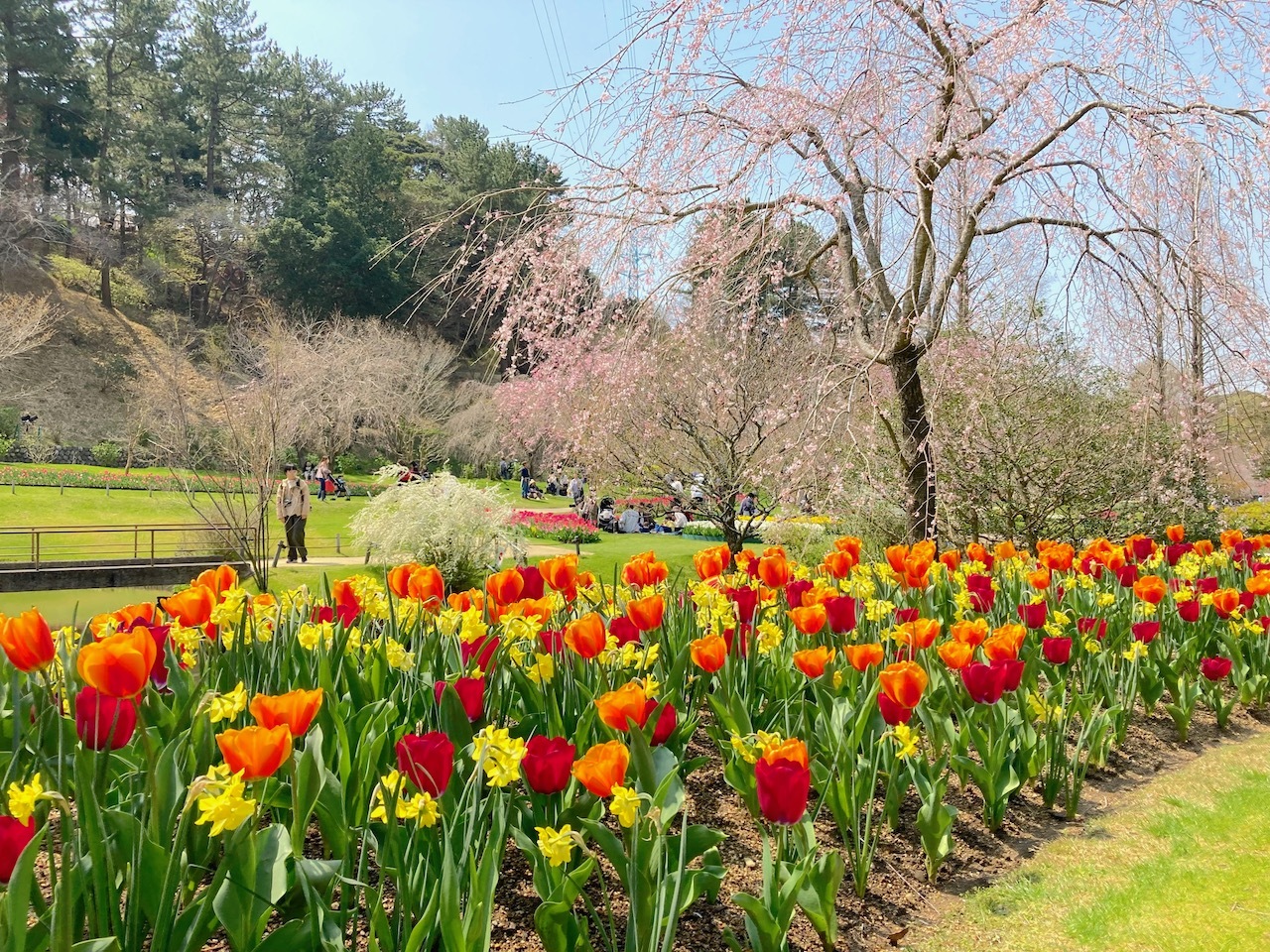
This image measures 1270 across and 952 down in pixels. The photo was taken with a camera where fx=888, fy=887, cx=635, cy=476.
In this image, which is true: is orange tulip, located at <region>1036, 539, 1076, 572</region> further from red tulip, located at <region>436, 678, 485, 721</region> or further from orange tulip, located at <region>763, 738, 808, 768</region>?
red tulip, located at <region>436, 678, 485, 721</region>

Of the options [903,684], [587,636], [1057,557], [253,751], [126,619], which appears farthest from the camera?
[1057,557]

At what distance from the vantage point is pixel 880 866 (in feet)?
7.80

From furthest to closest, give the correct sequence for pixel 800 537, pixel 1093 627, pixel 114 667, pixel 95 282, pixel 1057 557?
pixel 95 282
pixel 800 537
pixel 1057 557
pixel 1093 627
pixel 114 667

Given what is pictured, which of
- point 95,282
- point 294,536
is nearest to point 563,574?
point 294,536

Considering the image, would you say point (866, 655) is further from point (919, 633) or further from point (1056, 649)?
point (1056, 649)

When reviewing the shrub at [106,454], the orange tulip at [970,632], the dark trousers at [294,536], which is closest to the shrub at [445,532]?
the dark trousers at [294,536]

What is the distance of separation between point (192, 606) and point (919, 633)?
6.69 feet

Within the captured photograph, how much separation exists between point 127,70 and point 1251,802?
50165 millimetres

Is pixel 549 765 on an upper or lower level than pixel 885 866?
upper

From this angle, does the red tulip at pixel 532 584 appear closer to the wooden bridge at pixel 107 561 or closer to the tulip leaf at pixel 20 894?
the tulip leaf at pixel 20 894

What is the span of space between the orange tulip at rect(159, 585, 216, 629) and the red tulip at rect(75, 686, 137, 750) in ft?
2.02

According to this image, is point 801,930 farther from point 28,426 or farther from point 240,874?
point 28,426

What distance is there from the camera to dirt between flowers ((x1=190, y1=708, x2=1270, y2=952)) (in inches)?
77.2

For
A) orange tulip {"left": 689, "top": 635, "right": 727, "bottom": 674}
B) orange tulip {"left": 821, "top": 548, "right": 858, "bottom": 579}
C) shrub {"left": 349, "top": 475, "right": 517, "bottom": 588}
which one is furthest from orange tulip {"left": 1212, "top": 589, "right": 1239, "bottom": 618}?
shrub {"left": 349, "top": 475, "right": 517, "bottom": 588}
